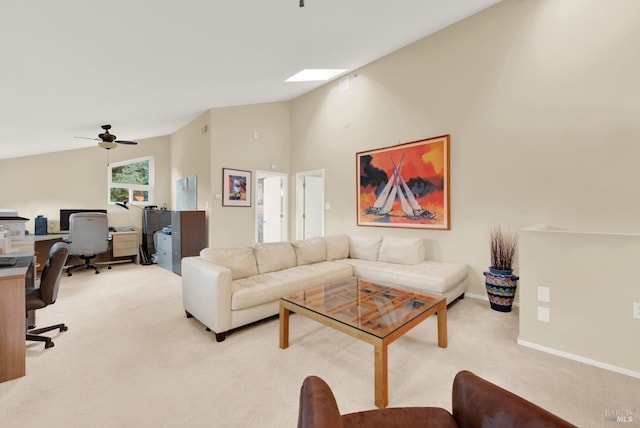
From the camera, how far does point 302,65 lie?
164 inches

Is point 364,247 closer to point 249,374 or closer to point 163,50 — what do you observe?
point 249,374

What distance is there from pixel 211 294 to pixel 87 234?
13.3 ft

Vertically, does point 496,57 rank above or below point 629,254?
above

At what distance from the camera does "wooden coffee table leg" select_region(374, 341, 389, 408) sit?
1602mm

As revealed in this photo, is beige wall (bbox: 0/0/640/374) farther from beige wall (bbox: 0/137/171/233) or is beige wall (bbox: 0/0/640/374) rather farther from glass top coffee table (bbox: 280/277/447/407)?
glass top coffee table (bbox: 280/277/447/407)

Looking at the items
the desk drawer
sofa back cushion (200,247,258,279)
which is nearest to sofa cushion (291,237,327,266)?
sofa back cushion (200,247,258,279)

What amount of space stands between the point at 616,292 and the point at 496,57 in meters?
2.90

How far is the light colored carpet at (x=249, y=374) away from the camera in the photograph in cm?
156

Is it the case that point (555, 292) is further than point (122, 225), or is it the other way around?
point (122, 225)

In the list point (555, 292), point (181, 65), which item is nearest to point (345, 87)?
point (181, 65)

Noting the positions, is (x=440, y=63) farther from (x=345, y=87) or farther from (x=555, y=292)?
(x=555, y=292)

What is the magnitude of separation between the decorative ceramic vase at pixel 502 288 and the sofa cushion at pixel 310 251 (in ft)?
6.92

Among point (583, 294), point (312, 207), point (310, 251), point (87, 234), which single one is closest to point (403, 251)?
point (310, 251)

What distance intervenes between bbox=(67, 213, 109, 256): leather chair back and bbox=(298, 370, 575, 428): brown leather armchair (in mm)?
5686
